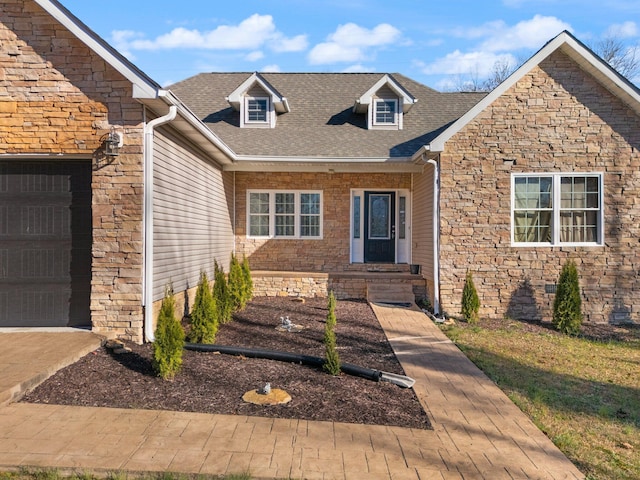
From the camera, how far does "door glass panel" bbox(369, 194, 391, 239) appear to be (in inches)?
525

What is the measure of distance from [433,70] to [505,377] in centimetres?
2618

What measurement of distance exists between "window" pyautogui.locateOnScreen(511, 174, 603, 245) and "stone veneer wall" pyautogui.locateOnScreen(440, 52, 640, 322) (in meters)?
0.17

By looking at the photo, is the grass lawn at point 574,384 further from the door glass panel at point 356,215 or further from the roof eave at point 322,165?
the door glass panel at point 356,215

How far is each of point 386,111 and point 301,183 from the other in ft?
10.5

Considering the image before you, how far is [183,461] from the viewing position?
361 cm

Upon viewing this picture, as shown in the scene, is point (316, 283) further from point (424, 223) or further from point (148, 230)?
point (148, 230)

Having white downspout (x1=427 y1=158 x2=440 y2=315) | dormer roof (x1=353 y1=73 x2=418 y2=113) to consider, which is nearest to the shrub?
white downspout (x1=427 y1=158 x2=440 y2=315)

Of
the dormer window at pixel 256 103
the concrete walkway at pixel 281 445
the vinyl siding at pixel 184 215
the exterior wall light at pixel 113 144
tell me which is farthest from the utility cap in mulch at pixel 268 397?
the dormer window at pixel 256 103

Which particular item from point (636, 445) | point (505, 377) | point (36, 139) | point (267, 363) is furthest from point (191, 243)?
point (636, 445)

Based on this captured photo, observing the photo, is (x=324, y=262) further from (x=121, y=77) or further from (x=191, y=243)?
(x=121, y=77)

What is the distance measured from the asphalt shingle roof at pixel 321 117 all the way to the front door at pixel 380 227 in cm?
157

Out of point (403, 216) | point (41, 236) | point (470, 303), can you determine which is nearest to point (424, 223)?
point (403, 216)

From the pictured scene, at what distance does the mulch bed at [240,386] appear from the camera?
472cm

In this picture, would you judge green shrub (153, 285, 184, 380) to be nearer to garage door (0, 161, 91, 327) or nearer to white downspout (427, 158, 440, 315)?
garage door (0, 161, 91, 327)
